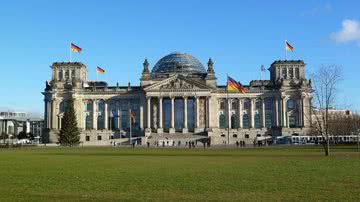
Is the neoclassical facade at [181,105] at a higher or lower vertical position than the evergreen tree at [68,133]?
higher

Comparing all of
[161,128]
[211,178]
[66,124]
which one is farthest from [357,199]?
[161,128]

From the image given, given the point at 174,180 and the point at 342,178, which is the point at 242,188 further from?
the point at 342,178

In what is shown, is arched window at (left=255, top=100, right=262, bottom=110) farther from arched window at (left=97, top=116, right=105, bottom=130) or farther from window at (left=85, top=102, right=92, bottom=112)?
window at (left=85, top=102, right=92, bottom=112)

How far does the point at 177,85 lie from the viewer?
157 metres

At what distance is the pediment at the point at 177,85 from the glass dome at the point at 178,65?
499 inches

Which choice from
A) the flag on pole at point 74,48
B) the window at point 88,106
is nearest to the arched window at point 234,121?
the window at point 88,106

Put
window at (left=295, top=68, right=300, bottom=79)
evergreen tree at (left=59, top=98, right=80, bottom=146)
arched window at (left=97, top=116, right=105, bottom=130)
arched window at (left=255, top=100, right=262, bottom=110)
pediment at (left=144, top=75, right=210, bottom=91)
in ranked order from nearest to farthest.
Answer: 1. evergreen tree at (left=59, top=98, right=80, bottom=146)
2. pediment at (left=144, top=75, right=210, bottom=91)
3. window at (left=295, top=68, right=300, bottom=79)
4. arched window at (left=255, top=100, right=262, bottom=110)
5. arched window at (left=97, top=116, right=105, bottom=130)

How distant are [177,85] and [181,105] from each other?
6.97 m

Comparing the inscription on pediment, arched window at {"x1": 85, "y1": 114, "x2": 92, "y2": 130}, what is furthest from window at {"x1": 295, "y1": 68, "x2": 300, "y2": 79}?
arched window at {"x1": 85, "y1": 114, "x2": 92, "y2": 130}

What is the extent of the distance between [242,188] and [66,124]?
4249 inches

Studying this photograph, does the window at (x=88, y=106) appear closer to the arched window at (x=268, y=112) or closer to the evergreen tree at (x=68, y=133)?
the evergreen tree at (x=68, y=133)

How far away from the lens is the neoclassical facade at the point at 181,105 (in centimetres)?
15712

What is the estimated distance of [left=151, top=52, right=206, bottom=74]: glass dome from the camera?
171 metres

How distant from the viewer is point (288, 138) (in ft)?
465
